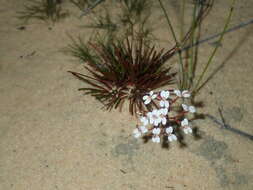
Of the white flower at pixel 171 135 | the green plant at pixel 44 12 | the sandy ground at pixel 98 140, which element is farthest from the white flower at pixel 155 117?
the green plant at pixel 44 12

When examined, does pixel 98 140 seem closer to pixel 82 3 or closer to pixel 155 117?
pixel 155 117

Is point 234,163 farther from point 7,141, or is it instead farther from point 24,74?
Result: point 24,74

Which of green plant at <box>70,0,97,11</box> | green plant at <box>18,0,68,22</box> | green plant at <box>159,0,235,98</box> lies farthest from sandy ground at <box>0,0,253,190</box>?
green plant at <box>70,0,97,11</box>

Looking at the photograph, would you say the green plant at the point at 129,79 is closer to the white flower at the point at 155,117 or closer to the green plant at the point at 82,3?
the white flower at the point at 155,117

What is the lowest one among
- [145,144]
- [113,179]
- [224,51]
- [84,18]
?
[113,179]

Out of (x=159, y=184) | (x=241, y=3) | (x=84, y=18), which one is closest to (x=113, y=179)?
(x=159, y=184)

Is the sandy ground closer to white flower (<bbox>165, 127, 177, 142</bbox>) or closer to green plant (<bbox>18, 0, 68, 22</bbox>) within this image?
white flower (<bbox>165, 127, 177, 142</bbox>)
